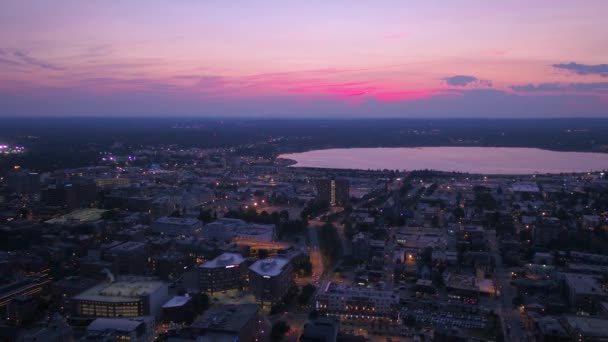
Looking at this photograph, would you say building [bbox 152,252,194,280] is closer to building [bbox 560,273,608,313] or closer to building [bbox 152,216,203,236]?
building [bbox 152,216,203,236]

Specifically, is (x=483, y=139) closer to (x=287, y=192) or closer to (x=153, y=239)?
(x=287, y=192)

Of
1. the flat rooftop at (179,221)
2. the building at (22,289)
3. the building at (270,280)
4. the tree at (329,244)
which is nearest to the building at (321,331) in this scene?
the building at (270,280)

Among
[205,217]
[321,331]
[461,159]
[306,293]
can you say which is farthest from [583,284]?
[461,159]

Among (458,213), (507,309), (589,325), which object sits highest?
(589,325)

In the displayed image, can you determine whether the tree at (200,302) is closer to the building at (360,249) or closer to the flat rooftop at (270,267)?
the flat rooftop at (270,267)

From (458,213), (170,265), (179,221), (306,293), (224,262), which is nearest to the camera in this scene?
(306,293)

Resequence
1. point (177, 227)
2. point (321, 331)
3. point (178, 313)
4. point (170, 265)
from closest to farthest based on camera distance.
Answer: point (321, 331)
point (178, 313)
point (170, 265)
point (177, 227)

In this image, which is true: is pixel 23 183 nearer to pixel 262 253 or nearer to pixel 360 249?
pixel 262 253
